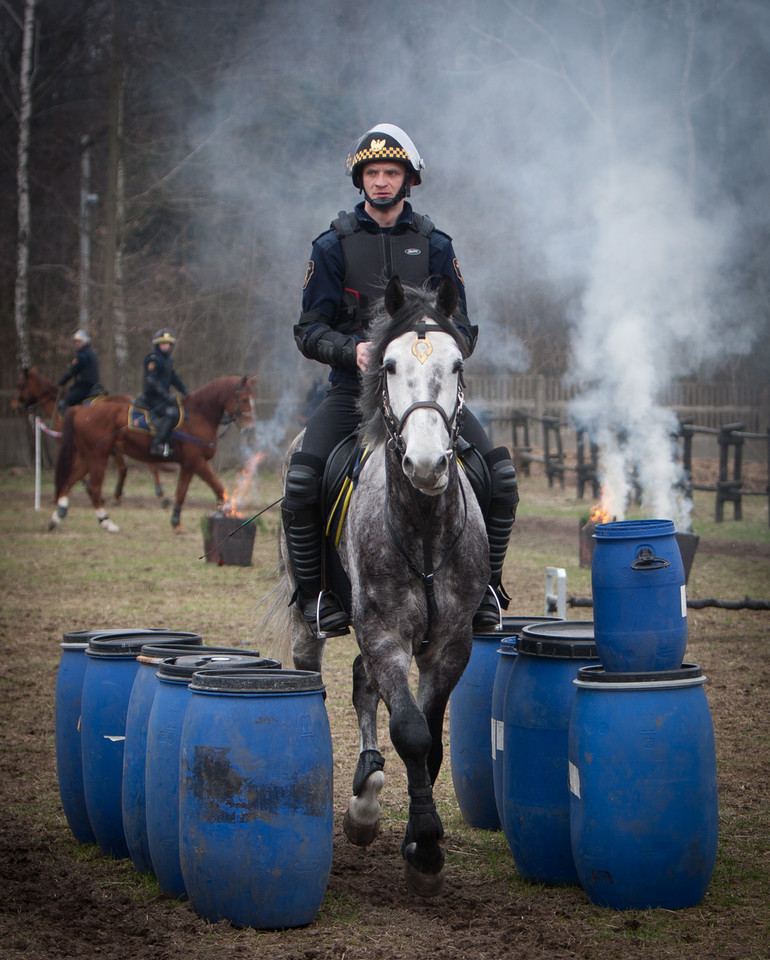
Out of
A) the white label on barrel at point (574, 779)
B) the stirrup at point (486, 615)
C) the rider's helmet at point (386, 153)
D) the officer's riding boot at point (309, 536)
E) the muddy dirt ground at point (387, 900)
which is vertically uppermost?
the rider's helmet at point (386, 153)

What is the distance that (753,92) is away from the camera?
1969 cm

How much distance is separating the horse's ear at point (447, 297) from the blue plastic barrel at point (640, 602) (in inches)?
43.2

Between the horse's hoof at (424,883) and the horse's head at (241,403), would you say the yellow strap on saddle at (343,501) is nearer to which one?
the horse's hoof at (424,883)

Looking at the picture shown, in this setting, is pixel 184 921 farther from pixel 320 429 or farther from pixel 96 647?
pixel 320 429

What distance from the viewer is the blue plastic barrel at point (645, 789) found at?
11.8 ft

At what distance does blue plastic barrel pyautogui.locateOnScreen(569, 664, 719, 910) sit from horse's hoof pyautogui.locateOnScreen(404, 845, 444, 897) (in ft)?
1.78

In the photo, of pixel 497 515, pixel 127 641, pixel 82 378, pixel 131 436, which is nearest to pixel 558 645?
pixel 497 515

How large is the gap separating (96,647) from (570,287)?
18758 mm

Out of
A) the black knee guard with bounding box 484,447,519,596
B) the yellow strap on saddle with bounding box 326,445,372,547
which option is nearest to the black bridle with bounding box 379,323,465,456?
the yellow strap on saddle with bounding box 326,445,372,547

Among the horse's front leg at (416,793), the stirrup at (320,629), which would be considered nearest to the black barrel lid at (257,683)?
the horse's front leg at (416,793)

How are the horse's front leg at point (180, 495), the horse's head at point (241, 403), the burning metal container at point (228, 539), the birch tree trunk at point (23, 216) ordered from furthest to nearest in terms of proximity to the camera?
the birch tree trunk at point (23, 216) → the horse's head at point (241, 403) → the horse's front leg at point (180, 495) → the burning metal container at point (228, 539)

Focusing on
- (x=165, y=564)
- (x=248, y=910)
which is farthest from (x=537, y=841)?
(x=165, y=564)

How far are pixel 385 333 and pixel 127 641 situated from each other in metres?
1.74

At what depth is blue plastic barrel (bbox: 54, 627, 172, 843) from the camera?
463cm
